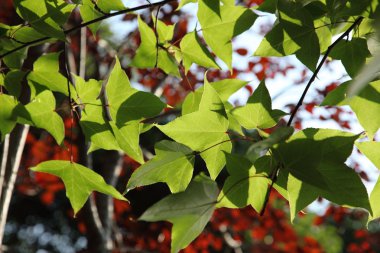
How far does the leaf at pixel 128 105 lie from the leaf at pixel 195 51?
0.22 meters

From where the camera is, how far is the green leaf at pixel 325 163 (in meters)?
0.63

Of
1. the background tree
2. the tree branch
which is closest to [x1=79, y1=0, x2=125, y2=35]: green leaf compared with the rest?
the background tree

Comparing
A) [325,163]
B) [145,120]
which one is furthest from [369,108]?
[145,120]

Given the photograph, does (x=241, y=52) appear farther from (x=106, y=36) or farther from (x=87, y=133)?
(x=87, y=133)

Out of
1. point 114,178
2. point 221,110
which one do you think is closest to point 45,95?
point 221,110

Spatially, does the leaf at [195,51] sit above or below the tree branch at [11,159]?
above

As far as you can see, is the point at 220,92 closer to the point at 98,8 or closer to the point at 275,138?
the point at 98,8

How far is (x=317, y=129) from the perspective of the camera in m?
0.70

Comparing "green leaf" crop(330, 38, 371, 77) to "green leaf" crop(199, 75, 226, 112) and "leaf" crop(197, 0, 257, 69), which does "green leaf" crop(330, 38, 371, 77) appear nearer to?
"leaf" crop(197, 0, 257, 69)

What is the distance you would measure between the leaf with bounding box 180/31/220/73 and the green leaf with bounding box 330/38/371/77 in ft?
0.94

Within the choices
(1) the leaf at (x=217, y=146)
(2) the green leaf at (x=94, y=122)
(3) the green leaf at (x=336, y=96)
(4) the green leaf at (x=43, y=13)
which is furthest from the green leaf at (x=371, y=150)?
(4) the green leaf at (x=43, y=13)

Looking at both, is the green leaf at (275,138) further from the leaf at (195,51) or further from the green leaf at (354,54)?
the leaf at (195,51)

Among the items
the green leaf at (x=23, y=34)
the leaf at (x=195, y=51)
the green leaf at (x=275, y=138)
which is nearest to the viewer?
the green leaf at (x=275, y=138)

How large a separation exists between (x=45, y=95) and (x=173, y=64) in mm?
330
